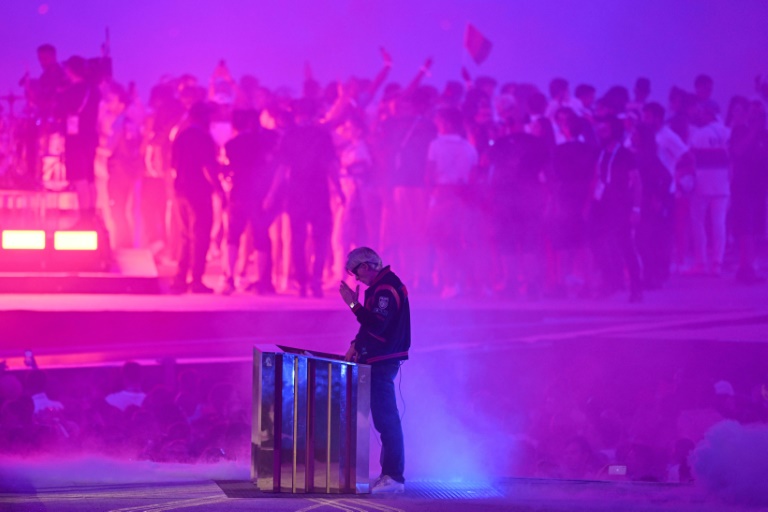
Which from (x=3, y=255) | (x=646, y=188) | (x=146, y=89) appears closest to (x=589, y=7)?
(x=646, y=188)

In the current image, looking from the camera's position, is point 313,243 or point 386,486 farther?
point 313,243

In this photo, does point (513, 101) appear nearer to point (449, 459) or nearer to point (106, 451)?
point (449, 459)

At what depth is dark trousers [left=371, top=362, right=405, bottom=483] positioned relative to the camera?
6172 millimetres

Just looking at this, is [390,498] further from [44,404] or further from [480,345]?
[44,404]

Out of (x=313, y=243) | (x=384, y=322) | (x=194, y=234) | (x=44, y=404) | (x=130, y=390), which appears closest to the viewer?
(x=384, y=322)

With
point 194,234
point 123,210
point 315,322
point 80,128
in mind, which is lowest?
point 315,322

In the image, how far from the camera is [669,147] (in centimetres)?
995

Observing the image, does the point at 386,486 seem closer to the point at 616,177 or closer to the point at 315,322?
the point at 315,322

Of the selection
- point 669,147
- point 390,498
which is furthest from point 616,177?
point 390,498

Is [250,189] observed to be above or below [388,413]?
above

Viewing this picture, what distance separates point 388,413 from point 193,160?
4.46 m

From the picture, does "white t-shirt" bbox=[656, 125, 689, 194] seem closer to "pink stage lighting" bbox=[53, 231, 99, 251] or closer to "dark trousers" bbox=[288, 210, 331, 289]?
"dark trousers" bbox=[288, 210, 331, 289]

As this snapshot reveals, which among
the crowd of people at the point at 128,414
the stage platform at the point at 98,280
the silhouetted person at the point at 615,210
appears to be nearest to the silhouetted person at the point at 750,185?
the silhouetted person at the point at 615,210

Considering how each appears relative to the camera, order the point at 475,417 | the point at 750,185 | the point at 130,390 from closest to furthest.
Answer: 1. the point at 130,390
2. the point at 475,417
3. the point at 750,185
